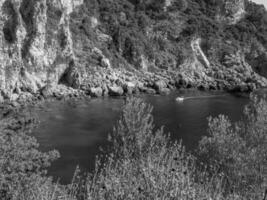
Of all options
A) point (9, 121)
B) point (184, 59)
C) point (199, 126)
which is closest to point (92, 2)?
point (184, 59)

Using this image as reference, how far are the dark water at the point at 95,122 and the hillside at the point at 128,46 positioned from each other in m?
11.1

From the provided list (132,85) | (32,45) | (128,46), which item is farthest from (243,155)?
(128,46)

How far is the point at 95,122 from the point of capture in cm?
6512

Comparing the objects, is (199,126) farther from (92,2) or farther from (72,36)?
(92,2)

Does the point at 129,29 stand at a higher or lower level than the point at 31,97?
higher

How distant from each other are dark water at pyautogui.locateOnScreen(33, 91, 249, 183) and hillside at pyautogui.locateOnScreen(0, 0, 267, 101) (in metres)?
11.1

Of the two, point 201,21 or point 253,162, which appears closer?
point 253,162

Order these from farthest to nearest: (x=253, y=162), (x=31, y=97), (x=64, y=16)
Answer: (x=64, y=16) < (x=31, y=97) < (x=253, y=162)

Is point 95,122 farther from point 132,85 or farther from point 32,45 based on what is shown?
point 132,85

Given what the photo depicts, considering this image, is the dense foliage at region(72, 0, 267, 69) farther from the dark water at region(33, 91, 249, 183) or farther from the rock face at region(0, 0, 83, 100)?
the dark water at region(33, 91, 249, 183)

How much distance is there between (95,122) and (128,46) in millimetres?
56443

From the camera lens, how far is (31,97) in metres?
81.0

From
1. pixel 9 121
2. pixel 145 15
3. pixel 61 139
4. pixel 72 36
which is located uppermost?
pixel 145 15

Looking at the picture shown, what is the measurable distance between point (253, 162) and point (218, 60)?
4534 inches
